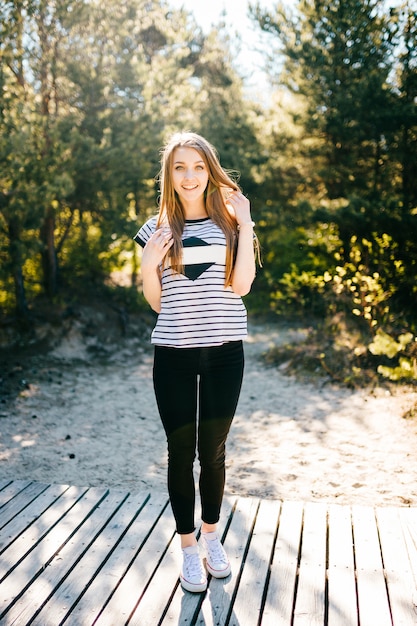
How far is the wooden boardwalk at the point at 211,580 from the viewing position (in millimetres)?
2404

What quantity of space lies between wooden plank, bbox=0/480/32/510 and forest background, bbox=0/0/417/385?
3822 millimetres

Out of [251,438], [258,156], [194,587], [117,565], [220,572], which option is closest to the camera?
[194,587]

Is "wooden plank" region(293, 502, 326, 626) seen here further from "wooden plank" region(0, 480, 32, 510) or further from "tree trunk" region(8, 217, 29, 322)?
"tree trunk" region(8, 217, 29, 322)

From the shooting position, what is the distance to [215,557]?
2.68 m

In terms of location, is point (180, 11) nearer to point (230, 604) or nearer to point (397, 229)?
A: point (397, 229)

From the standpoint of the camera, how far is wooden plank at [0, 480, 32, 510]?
3.52 m

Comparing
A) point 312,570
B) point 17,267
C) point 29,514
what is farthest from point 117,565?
point 17,267

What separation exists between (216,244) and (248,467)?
250cm

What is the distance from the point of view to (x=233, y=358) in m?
2.47

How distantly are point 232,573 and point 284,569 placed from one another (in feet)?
0.83

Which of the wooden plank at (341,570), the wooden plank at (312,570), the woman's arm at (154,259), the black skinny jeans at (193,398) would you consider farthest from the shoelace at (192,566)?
the woman's arm at (154,259)

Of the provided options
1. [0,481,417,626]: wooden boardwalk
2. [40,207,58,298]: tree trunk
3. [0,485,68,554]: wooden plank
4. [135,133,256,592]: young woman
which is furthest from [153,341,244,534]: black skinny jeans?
[40,207,58,298]: tree trunk

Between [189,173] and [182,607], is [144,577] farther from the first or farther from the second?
[189,173]

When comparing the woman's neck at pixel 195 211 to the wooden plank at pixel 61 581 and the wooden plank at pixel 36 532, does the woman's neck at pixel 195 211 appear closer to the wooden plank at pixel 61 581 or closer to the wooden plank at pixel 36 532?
the wooden plank at pixel 61 581
